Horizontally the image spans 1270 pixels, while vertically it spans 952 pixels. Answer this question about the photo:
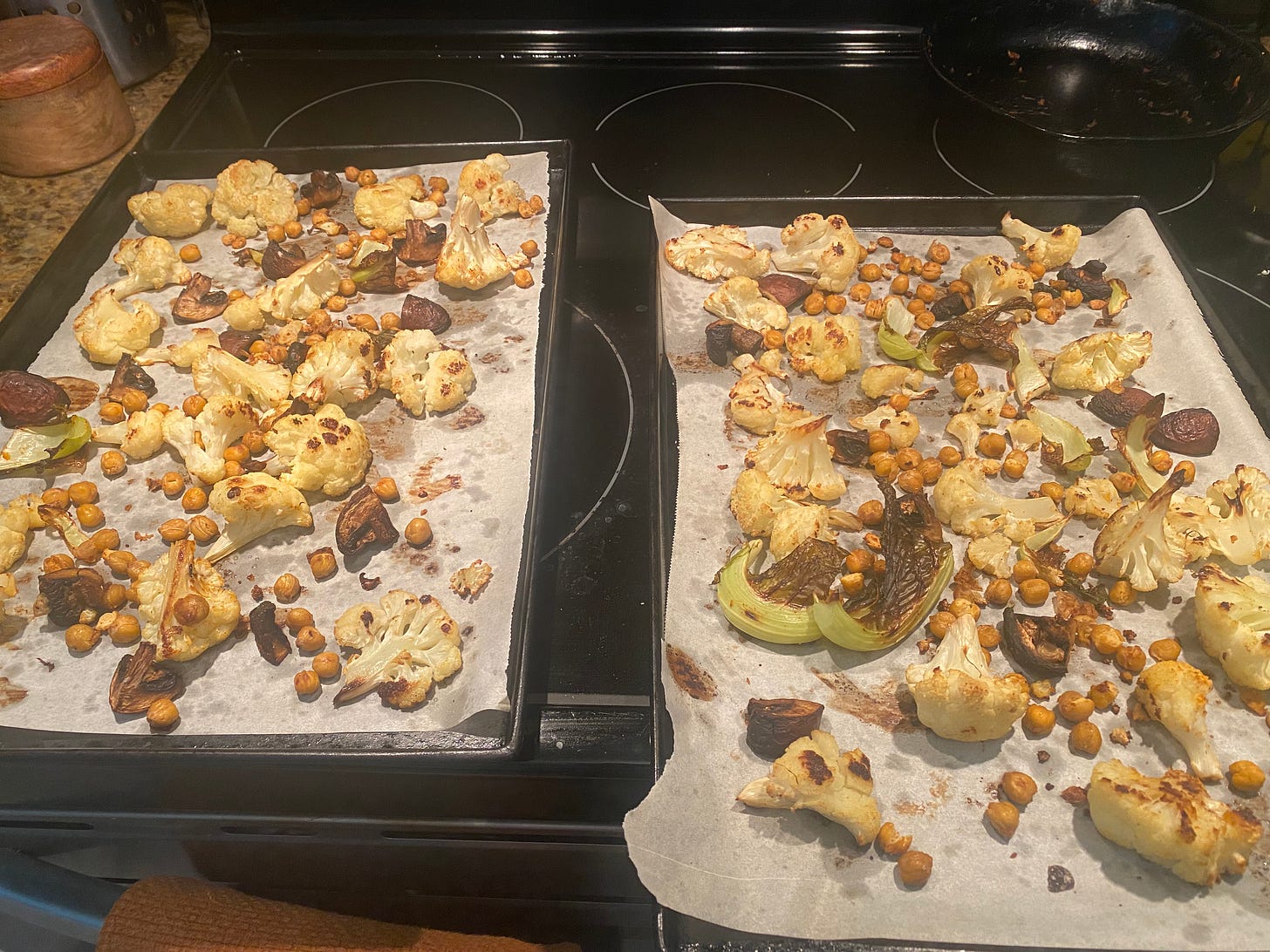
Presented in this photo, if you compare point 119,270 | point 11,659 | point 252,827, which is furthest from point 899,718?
point 119,270

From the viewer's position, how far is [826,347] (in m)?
2.35

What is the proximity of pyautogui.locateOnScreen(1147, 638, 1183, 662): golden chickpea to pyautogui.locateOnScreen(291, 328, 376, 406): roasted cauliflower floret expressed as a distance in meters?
1.99

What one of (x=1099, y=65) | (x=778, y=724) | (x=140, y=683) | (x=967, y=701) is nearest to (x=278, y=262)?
(x=140, y=683)

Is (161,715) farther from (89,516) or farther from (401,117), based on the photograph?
(401,117)

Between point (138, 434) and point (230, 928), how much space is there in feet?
3.92

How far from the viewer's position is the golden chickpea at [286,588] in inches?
76.5

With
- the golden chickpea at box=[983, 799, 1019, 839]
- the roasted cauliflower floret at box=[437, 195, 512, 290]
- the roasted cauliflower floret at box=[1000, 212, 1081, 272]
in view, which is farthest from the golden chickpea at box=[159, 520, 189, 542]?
the roasted cauliflower floret at box=[1000, 212, 1081, 272]

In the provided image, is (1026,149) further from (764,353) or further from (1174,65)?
(764,353)

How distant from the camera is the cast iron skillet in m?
2.81

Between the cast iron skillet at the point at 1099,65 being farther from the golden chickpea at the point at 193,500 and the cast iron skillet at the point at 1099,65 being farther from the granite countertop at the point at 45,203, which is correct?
the granite countertop at the point at 45,203

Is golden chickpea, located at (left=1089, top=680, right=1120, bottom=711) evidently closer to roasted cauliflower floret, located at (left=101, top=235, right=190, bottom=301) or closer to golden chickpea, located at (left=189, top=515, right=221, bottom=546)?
golden chickpea, located at (left=189, top=515, right=221, bottom=546)

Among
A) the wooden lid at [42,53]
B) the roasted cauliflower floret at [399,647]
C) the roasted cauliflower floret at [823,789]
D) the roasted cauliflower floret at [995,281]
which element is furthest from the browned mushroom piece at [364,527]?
the wooden lid at [42,53]

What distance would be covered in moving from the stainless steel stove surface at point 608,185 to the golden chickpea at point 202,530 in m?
0.57

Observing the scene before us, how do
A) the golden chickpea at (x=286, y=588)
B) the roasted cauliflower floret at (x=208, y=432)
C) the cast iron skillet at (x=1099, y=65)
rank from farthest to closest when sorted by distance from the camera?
the cast iron skillet at (x=1099, y=65) < the roasted cauliflower floret at (x=208, y=432) < the golden chickpea at (x=286, y=588)
